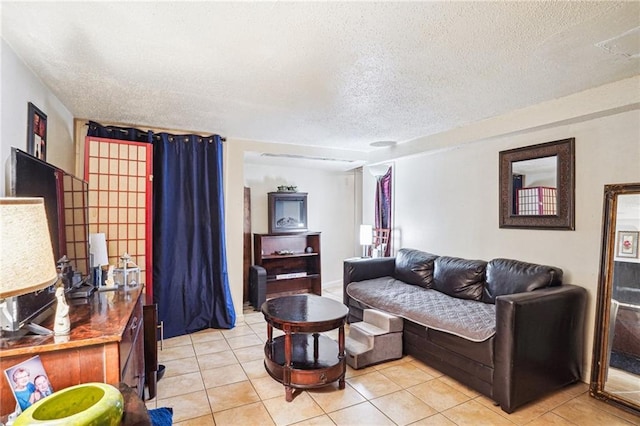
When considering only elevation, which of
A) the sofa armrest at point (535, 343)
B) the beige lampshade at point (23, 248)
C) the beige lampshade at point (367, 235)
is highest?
the beige lampshade at point (23, 248)

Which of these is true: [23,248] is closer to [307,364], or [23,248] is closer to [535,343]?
[307,364]

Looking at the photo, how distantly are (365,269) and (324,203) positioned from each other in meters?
2.36

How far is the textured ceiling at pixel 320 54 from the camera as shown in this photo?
1.59 meters

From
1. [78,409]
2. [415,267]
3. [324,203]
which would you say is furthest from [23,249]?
[324,203]

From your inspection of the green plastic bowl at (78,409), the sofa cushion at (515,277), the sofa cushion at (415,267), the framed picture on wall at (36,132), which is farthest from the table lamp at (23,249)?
the sofa cushion at (415,267)

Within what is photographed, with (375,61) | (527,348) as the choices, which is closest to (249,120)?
(375,61)

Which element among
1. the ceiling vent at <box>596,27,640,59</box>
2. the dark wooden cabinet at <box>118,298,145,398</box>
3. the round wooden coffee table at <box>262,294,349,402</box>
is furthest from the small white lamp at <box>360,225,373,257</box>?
the ceiling vent at <box>596,27,640,59</box>

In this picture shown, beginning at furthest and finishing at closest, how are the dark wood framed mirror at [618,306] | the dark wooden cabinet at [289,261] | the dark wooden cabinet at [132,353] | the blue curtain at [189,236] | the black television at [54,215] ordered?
the dark wooden cabinet at [289,261], the blue curtain at [189,236], the dark wood framed mirror at [618,306], the dark wooden cabinet at [132,353], the black television at [54,215]

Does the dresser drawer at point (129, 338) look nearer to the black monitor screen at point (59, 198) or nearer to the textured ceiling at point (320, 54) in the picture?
the black monitor screen at point (59, 198)

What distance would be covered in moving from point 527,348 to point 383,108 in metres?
2.21

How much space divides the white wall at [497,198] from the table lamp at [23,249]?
356cm

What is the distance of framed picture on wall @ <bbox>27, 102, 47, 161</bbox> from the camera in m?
2.10

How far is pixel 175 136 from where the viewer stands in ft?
12.5

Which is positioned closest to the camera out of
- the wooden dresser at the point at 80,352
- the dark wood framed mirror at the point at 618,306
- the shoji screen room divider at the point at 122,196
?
the wooden dresser at the point at 80,352
